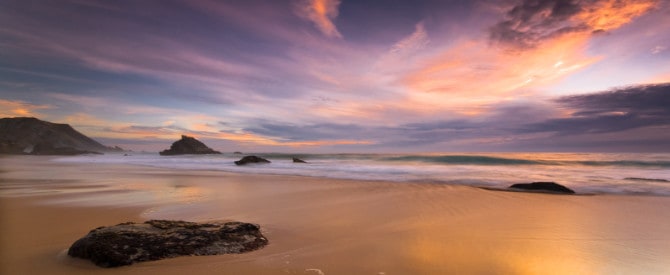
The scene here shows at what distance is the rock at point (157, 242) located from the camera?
3127 millimetres

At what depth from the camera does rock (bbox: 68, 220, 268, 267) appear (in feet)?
10.3

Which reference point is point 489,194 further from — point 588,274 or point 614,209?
point 588,274

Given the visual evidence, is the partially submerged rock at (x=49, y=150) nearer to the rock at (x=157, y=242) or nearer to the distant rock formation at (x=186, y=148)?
the distant rock formation at (x=186, y=148)

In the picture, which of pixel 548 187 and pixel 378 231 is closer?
pixel 378 231

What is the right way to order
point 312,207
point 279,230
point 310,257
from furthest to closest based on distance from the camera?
point 312,207, point 279,230, point 310,257

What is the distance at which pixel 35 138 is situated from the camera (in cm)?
6256

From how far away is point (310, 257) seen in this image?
11.6 feet

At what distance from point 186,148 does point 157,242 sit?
50.4m

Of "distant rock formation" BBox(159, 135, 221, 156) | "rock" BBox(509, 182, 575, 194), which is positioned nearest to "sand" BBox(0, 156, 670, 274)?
"rock" BBox(509, 182, 575, 194)

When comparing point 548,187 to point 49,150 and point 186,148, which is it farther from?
point 49,150

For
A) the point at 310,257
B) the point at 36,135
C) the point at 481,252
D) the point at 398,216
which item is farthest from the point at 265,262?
the point at 36,135

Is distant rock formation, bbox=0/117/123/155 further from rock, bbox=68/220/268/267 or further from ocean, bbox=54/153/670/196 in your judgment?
rock, bbox=68/220/268/267

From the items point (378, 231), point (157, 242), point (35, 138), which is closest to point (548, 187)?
point (378, 231)

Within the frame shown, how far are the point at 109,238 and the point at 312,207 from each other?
3.77 metres
